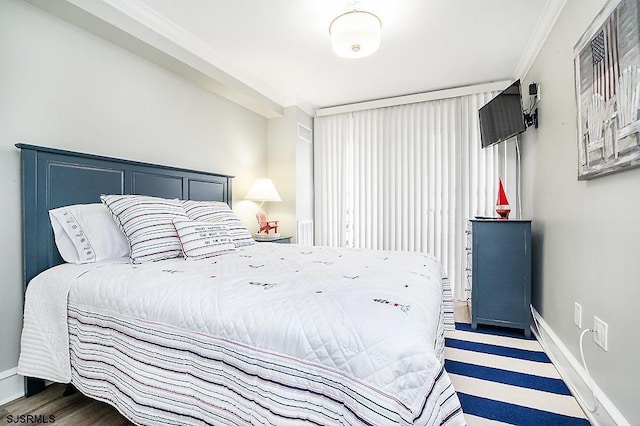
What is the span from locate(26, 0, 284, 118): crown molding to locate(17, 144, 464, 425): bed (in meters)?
0.91

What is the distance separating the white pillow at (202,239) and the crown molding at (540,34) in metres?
2.76

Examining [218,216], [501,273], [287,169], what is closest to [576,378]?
[501,273]

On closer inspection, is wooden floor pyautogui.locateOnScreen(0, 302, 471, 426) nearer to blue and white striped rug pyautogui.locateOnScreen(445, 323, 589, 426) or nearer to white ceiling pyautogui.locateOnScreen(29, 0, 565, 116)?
blue and white striped rug pyautogui.locateOnScreen(445, 323, 589, 426)

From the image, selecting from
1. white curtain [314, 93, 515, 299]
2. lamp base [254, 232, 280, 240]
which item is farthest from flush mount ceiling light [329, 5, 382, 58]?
lamp base [254, 232, 280, 240]

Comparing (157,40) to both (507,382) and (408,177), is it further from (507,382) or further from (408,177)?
(507,382)

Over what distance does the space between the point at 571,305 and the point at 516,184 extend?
186 cm

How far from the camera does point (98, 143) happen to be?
2.21m

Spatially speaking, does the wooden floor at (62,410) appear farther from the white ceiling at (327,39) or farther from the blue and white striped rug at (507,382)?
the white ceiling at (327,39)

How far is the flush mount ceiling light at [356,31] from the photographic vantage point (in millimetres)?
2084

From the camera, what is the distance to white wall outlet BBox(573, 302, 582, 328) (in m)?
1.75

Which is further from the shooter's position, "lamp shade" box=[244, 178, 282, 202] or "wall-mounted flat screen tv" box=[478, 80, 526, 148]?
"lamp shade" box=[244, 178, 282, 202]

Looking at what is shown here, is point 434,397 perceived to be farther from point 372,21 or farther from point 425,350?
point 372,21

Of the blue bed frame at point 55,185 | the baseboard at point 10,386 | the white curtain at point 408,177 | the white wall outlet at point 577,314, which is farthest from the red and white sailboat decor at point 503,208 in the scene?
the baseboard at point 10,386

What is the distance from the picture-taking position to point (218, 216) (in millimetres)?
2543
